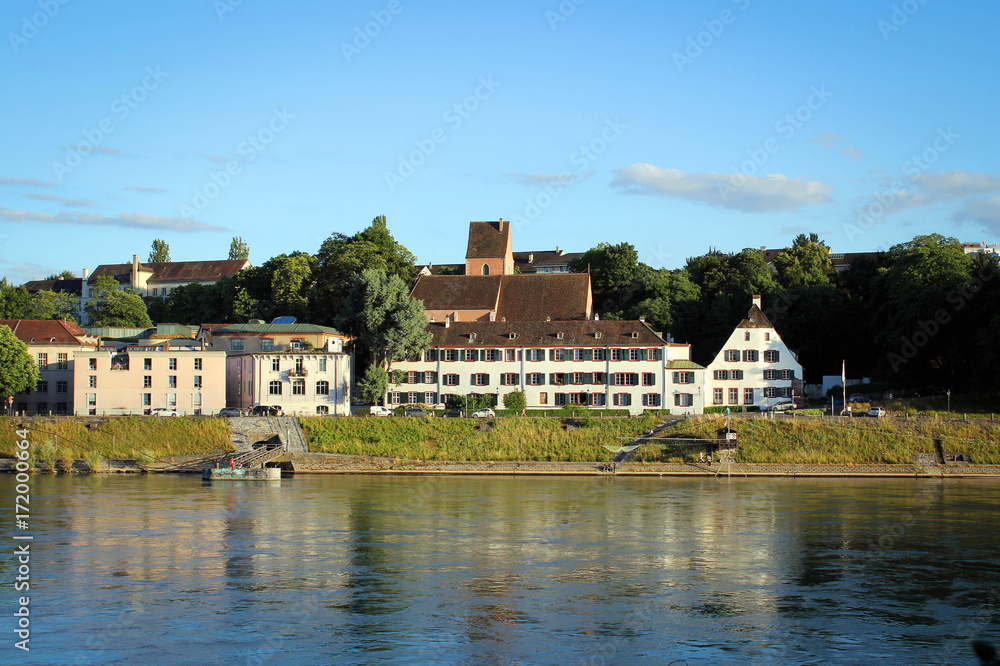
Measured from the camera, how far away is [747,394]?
73375 millimetres

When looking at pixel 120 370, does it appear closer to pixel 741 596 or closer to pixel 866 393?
pixel 741 596

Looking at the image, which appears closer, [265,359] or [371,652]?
[371,652]

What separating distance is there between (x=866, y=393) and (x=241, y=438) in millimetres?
49367

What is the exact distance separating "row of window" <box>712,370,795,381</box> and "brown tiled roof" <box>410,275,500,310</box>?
74.6ft

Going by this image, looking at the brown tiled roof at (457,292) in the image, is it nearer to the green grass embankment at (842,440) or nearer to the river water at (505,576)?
the green grass embankment at (842,440)

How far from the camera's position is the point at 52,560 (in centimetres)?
3222

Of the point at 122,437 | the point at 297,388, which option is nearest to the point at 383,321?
the point at 297,388

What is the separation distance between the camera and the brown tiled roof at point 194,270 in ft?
451

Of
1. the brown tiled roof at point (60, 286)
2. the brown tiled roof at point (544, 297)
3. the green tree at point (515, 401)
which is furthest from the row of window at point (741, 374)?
the brown tiled roof at point (60, 286)

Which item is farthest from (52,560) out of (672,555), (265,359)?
(265,359)

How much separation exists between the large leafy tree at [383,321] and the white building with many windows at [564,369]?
7.35 ft

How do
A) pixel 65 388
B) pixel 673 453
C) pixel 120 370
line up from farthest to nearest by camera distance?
pixel 65 388
pixel 120 370
pixel 673 453

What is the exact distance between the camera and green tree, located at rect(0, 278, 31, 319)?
3799 inches

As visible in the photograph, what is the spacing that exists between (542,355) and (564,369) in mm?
2057
